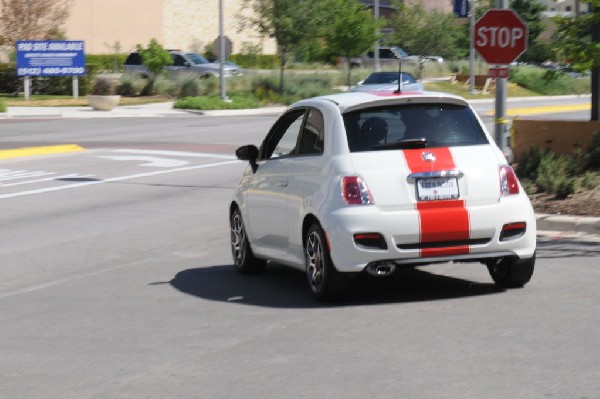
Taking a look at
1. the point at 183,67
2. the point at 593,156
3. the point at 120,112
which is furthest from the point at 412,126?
the point at 183,67

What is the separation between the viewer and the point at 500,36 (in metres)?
15.9

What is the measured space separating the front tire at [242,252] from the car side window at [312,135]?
4.69 ft

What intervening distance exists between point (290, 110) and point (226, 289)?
1.70 meters

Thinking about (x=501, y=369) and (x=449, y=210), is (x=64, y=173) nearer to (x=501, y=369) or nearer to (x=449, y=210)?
(x=449, y=210)

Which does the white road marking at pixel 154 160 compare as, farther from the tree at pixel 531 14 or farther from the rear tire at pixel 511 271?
the tree at pixel 531 14

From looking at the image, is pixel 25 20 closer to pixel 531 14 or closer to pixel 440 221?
pixel 531 14

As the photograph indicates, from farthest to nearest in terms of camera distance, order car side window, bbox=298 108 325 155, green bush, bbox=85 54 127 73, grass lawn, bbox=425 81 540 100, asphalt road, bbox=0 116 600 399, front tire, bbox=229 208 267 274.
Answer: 1. green bush, bbox=85 54 127 73
2. grass lawn, bbox=425 81 540 100
3. front tire, bbox=229 208 267 274
4. car side window, bbox=298 108 325 155
5. asphalt road, bbox=0 116 600 399

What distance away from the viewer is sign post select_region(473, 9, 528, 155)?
51.5ft

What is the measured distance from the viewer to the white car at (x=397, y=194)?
31.8ft

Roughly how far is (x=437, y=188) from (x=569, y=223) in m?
4.87

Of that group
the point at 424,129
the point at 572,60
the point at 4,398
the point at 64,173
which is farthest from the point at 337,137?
the point at 64,173

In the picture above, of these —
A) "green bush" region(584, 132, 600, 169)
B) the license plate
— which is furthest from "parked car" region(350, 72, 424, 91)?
the license plate

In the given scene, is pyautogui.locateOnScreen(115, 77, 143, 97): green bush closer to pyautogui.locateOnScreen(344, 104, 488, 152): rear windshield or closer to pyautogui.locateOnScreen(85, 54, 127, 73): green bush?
pyautogui.locateOnScreen(85, 54, 127, 73): green bush

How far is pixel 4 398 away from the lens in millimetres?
7055
